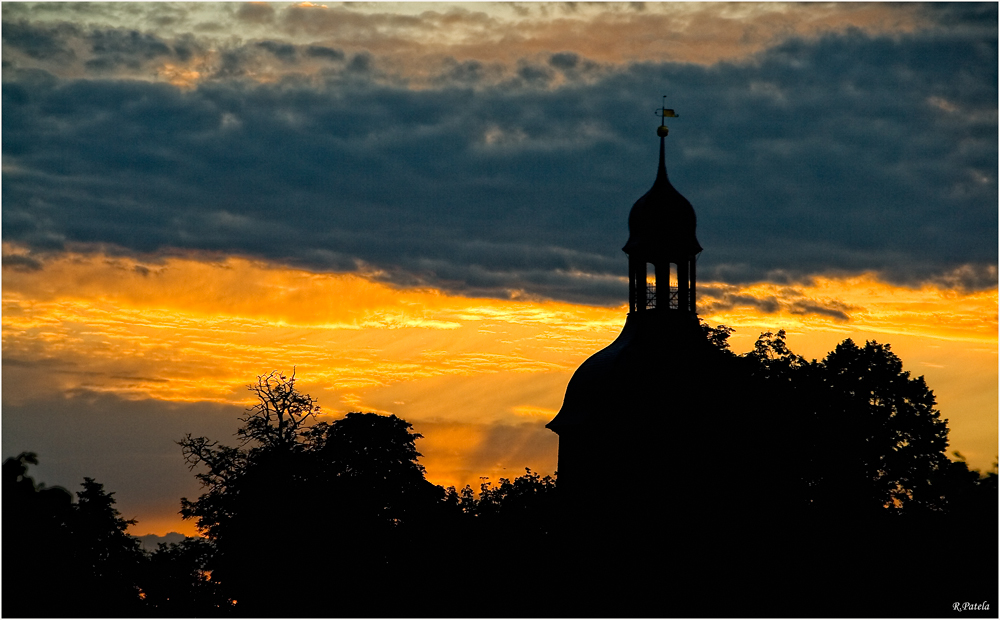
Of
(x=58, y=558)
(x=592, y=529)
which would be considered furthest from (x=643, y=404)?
(x=58, y=558)

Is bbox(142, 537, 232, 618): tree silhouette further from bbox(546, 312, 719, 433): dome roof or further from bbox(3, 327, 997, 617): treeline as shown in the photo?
bbox(546, 312, 719, 433): dome roof

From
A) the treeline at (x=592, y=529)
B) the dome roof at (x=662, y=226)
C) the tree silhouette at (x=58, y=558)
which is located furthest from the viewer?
the dome roof at (x=662, y=226)

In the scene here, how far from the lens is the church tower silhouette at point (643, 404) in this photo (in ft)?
149

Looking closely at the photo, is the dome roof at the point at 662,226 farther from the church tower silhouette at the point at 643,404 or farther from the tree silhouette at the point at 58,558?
the tree silhouette at the point at 58,558

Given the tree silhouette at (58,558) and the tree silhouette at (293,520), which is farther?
the tree silhouette at (293,520)

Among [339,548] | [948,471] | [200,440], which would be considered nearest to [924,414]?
[948,471]

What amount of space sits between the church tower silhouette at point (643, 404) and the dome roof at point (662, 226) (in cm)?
7

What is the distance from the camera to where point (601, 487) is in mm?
46125

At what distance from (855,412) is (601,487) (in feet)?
32.9

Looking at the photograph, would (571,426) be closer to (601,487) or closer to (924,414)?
(601,487)

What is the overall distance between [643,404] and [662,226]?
6898 millimetres

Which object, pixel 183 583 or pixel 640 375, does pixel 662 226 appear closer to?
pixel 640 375
